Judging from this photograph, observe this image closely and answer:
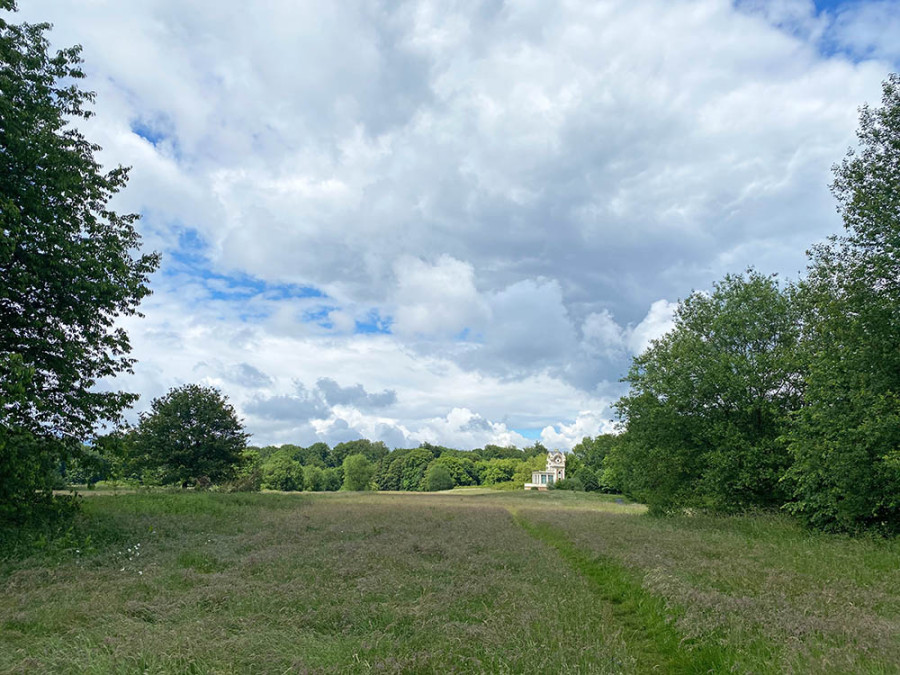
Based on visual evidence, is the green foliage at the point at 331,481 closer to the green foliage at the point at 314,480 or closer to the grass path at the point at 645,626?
the green foliage at the point at 314,480

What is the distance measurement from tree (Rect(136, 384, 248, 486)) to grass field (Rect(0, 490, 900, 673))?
1160 inches

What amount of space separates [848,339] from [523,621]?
1934 cm

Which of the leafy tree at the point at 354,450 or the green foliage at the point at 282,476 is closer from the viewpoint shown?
the green foliage at the point at 282,476

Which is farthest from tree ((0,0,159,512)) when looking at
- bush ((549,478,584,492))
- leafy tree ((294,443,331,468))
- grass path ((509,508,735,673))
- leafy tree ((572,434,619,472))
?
leafy tree ((294,443,331,468))

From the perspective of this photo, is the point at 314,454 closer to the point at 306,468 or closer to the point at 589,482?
the point at 306,468

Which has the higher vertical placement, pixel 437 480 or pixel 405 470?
pixel 405 470

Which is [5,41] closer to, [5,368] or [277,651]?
[5,368]

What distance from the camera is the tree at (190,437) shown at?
43438mm

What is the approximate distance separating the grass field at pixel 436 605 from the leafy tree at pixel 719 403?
32.5 feet

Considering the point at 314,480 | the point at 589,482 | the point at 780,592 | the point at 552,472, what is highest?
the point at 780,592

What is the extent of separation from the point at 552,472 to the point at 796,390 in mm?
111453

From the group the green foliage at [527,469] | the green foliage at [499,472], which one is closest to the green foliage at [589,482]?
the green foliage at [527,469]

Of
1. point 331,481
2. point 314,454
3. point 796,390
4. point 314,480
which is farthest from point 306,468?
point 796,390

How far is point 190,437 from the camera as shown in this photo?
4456cm
